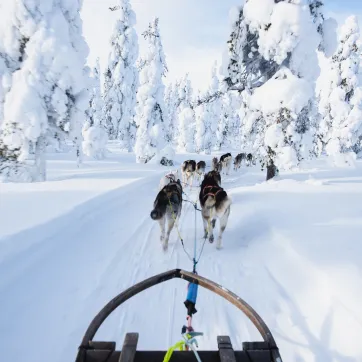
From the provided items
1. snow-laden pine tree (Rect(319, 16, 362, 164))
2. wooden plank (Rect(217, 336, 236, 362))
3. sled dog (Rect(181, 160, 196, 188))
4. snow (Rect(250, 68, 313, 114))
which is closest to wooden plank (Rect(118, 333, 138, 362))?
wooden plank (Rect(217, 336, 236, 362))

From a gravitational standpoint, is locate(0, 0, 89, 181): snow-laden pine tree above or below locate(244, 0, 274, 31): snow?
below

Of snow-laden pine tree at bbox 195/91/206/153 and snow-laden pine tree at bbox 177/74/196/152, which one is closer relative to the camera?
snow-laden pine tree at bbox 177/74/196/152

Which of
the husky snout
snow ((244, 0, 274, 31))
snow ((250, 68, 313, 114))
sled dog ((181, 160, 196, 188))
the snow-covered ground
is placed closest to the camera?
the snow-covered ground

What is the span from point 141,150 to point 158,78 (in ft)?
23.1

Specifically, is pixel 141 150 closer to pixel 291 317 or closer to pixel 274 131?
pixel 274 131

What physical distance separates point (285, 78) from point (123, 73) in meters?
30.2

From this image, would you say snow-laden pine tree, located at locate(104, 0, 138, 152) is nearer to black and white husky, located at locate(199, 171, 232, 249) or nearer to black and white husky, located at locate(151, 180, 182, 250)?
black and white husky, located at locate(199, 171, 232, 249)

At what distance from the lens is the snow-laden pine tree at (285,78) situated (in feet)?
35.0

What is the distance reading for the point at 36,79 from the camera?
36.0 ft

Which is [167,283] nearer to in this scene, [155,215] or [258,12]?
[155,215]

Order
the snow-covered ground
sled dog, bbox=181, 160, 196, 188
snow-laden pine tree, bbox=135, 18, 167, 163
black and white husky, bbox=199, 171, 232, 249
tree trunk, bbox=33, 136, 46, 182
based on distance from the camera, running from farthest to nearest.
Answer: snow-laden pine tree, bbox=135, 18, 167, 163 < sled dog, bbox=181, 160, 196, 188 < tree trunk, bbox=33, 136, 46, 182 < black and white husky, bbox=199, 171, 232, 249 < the snow-covered ground

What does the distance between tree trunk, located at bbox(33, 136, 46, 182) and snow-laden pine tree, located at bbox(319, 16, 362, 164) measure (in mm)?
23518

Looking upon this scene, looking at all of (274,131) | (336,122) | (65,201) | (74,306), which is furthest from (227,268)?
(336,122)

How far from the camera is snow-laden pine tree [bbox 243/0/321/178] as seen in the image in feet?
35.0
